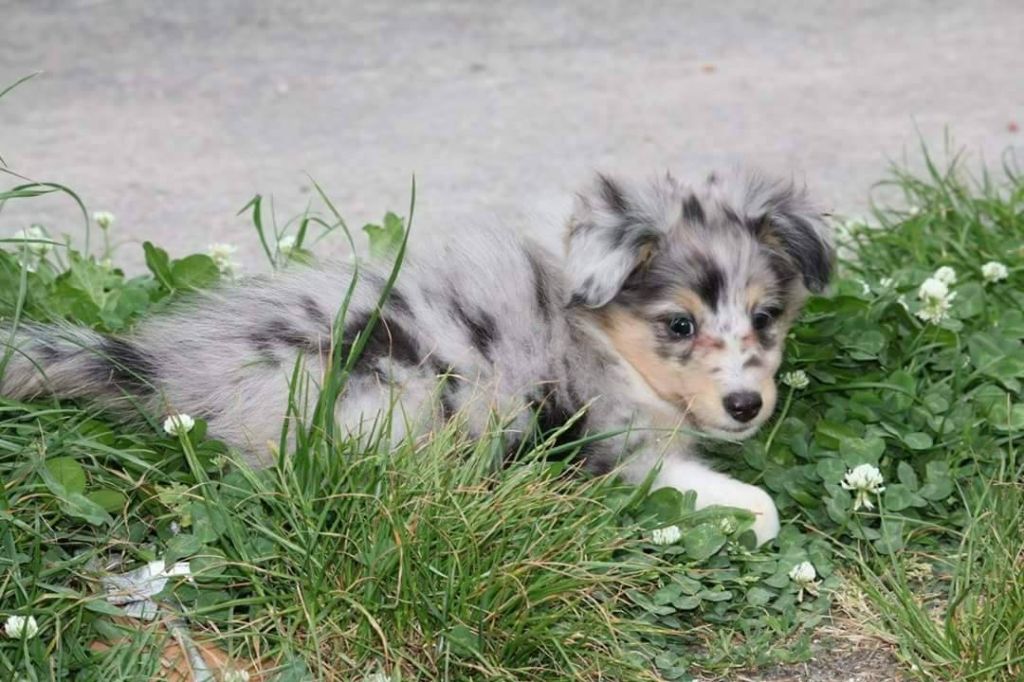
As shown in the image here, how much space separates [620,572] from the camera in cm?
372

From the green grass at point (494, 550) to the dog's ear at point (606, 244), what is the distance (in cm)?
46

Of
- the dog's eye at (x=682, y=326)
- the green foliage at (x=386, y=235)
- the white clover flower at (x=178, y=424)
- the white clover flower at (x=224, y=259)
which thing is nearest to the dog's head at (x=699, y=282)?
the dog's eye at (x=682, y=326)

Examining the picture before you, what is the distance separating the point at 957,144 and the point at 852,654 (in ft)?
12.4

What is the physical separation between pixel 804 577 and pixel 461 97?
14.3 ft

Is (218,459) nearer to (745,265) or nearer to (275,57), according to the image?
(745,265)

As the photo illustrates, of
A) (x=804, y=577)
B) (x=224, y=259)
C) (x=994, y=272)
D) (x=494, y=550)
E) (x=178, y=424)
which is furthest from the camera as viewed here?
(x=224, y=259)

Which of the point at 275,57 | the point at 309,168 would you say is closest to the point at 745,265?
the point at 309,168

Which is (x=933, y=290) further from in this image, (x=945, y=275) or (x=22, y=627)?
(x=22, y=627)

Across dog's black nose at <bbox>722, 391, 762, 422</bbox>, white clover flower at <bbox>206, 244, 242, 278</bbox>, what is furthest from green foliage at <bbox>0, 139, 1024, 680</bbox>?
white clover flower at <bbox>206, 244, 242, 278</bbox>

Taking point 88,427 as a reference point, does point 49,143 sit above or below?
below

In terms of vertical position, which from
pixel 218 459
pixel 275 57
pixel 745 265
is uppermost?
pixel 745 265

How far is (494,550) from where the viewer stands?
3510mm

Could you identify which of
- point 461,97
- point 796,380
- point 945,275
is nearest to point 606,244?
point 796,380

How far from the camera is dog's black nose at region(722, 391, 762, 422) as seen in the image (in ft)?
13.0
